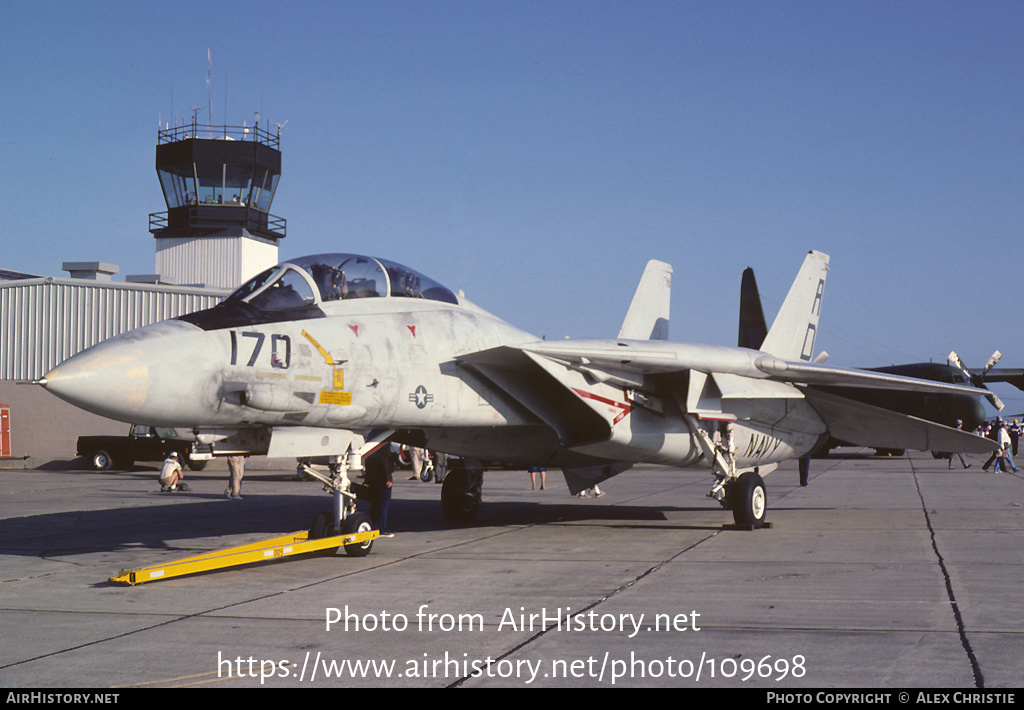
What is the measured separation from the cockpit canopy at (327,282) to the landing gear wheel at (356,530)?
7.64 ft

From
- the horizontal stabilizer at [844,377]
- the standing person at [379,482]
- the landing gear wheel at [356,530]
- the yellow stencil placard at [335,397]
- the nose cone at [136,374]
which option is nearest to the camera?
the nose cone at [136,374]

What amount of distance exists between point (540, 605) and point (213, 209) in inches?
1454

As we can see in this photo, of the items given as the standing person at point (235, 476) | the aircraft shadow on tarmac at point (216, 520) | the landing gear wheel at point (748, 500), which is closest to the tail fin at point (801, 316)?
Answer: the aircraft shadow on tarmac at point (216, 520)

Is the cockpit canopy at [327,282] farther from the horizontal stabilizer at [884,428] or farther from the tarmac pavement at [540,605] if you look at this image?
the horizontal stabilizer at [884,428]

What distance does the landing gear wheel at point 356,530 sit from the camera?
371 inches

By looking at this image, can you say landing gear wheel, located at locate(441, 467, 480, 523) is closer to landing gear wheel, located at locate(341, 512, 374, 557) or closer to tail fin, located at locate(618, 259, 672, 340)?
landing gear wheel, located at locate(341, 512, 374, 557)

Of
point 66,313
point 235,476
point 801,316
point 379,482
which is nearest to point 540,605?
point 379,482

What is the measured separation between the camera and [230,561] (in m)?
8.20

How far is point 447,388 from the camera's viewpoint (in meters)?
10.0

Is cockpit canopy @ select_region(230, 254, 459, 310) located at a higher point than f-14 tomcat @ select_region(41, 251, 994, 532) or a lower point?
higher

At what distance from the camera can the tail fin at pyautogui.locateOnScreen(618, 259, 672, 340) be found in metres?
16.0

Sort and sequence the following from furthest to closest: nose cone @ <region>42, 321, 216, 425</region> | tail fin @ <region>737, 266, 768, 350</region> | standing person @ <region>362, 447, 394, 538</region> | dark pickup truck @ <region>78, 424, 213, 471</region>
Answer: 1. dark pickup truck @ <region>78, 424, 213, 471</region>
2. tail fin @ <region>737, 266, 768, 350</region>
3. standing person @ <region>362, 447, 394, 538</region>
4. nose cone @ <region>42, 321, 216, 425</region>

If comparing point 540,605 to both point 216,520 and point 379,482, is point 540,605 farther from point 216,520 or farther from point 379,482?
point 216,520

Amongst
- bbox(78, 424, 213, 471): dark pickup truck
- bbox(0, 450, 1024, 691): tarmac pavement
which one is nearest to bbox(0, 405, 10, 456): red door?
bbox(78, 424, 213, 471): dark pickup truck
